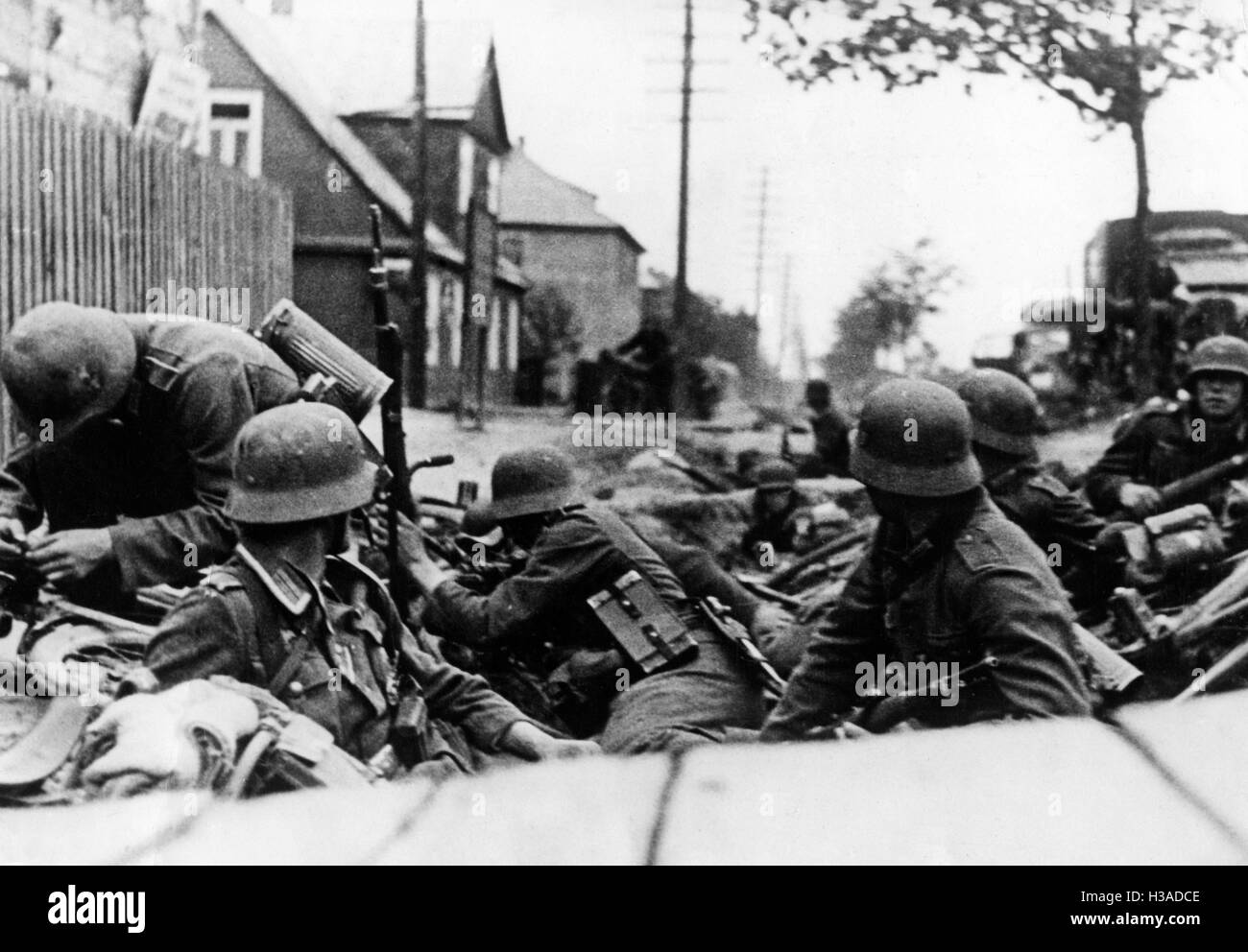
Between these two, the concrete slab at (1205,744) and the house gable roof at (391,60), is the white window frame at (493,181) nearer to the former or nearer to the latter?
the house gable roof at (391,60)

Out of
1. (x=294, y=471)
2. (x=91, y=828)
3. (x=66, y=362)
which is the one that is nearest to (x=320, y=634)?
(x=294, y=471)

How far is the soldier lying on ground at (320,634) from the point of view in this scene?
321cm

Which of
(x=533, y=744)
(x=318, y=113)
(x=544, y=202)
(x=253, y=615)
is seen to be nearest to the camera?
Result: (x=253, y=615)

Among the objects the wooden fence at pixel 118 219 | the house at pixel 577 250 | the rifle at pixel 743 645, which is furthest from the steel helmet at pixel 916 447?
the wooden fence at pixel 118 219

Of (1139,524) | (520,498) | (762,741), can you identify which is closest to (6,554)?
(520,498)

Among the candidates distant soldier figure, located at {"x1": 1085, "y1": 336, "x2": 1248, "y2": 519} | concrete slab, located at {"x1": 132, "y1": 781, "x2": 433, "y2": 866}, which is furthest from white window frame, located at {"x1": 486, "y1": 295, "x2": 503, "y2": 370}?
distant soldier figure, located at {"x1": 1085, "y1": 336, "x2": 1248, "y2": 519}

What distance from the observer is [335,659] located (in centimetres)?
337

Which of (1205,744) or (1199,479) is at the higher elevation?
(1199,479)

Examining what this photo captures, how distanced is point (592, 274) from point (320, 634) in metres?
1.36

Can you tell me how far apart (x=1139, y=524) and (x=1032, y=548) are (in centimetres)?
110

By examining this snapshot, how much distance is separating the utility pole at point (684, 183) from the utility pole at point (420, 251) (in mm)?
682

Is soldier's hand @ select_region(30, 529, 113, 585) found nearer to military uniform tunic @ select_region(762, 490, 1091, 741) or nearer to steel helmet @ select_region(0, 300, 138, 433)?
steel helmet @ select_region(0, 300, 138, 433)

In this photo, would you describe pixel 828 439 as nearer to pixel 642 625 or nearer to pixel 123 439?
→ pixel 642 625

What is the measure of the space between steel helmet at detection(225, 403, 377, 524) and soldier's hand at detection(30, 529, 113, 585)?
1.76ft
